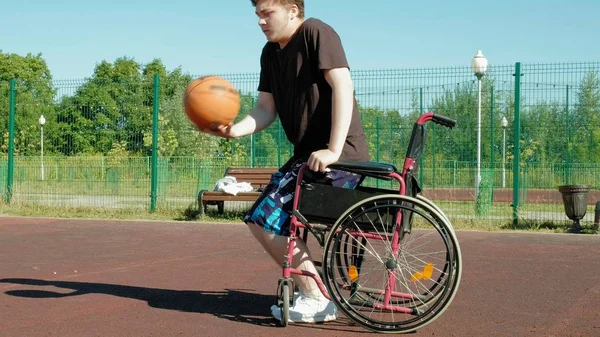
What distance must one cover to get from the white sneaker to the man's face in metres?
1.56

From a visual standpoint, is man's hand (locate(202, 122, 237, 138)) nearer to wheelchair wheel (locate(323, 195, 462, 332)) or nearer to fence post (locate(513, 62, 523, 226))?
wheelchair wheel (locate(323, 195, 462, 332))

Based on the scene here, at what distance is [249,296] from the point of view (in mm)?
6113

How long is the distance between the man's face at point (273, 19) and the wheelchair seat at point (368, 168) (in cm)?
86

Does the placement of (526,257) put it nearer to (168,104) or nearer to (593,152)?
(593,152)

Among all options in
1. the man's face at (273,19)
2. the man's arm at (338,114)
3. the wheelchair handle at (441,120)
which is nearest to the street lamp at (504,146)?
the wheelchair handle at (441,120)

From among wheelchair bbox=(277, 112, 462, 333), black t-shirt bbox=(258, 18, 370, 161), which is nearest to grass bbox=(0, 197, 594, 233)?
wheelchair bbox=(277, 112, 462, 333)

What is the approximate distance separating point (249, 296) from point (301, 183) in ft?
5.26

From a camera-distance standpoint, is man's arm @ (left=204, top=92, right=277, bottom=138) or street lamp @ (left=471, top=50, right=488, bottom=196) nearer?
man's arm @ (left=204, top=92, right=277, bottom=138)

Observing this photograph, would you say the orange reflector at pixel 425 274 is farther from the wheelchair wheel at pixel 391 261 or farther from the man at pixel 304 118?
the man at pixel 304 118

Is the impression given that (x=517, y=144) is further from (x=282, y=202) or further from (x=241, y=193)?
(x=282, y=202)

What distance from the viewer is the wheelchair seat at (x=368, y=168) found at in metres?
4.62

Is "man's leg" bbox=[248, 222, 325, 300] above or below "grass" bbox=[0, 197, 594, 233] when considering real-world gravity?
above

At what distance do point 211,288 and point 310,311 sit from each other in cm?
171

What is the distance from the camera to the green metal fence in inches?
519
